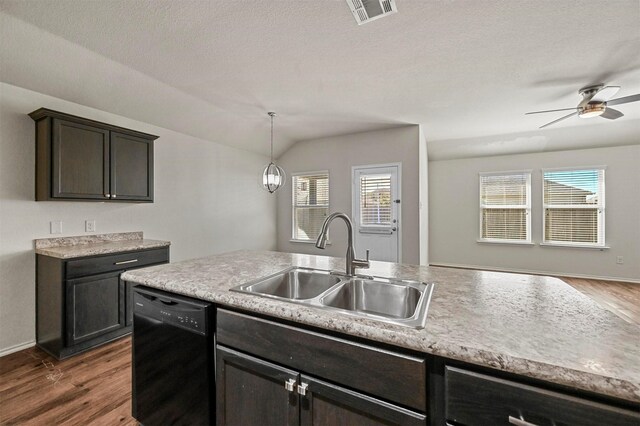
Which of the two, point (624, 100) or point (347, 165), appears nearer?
point (624, 100)

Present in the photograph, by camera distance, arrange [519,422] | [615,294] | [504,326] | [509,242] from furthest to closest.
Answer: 1. [509,242]
2. [615,294]
3. [504,326]
4. [519,422]

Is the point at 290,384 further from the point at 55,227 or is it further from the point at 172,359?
the point at 55,227

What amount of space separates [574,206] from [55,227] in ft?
25.8

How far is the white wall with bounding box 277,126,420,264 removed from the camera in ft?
14.3

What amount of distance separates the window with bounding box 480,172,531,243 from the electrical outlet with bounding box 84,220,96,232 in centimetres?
663

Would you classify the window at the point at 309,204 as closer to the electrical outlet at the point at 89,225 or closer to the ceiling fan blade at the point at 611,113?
the electrical outlet at the point at 89,225

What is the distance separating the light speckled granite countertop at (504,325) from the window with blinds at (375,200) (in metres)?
3.16

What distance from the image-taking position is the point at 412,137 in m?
4.39

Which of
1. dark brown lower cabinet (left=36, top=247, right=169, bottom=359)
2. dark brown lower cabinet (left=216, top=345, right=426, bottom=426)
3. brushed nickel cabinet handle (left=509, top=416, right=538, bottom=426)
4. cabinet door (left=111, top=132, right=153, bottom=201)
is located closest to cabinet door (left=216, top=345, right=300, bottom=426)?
dark brown lower cabinet (left=216, top=345, right=426, bottom=426)

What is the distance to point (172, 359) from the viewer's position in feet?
4.31

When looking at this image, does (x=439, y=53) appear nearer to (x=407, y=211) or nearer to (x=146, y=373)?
(x=407, y=211)

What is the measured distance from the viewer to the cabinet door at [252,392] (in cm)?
103

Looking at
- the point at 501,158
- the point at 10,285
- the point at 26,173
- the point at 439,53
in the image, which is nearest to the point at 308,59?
the point at 439,53

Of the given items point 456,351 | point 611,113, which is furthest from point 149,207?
point 611,113
